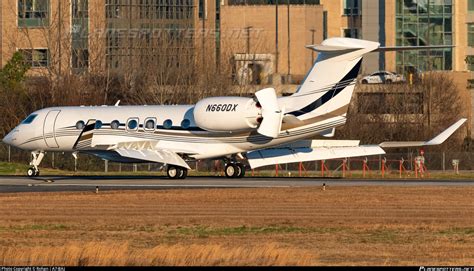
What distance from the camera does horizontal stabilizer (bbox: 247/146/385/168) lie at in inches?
2012

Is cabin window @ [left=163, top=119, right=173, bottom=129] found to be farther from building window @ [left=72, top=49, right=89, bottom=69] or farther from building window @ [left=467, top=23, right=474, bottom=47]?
building window @ [left=467, top=23, right=474, bottom=47]

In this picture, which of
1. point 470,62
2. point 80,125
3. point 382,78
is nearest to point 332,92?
point 80,125

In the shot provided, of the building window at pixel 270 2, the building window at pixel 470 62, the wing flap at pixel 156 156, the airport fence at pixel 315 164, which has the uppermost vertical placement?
the building window at pixel 270 2

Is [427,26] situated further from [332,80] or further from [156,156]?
[156,156]

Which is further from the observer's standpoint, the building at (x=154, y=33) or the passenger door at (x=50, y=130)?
the building at (x=154, y=33)

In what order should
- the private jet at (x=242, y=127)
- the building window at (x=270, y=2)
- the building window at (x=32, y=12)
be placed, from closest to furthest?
the private jet at (x=242, y=127), the building window at (x=32, y=12), the building window at (x=270, y=2)

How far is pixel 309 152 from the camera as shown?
51.6m

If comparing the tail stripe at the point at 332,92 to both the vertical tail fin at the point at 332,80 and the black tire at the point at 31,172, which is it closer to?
the vertical tail fin at the point at 332,80

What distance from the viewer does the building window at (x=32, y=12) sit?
102375 millimetres

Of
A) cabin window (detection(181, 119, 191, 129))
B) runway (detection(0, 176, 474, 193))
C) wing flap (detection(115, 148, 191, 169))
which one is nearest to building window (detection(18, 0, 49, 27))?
runway (detection(0, 176, 474, 193))

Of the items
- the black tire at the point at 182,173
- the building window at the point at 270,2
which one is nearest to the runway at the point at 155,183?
the black tire at the point at 182,173

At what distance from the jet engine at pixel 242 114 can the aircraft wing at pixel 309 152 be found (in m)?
1.95

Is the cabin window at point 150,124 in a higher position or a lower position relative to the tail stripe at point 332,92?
lower

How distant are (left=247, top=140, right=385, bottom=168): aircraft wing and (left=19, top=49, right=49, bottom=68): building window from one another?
50743mm
